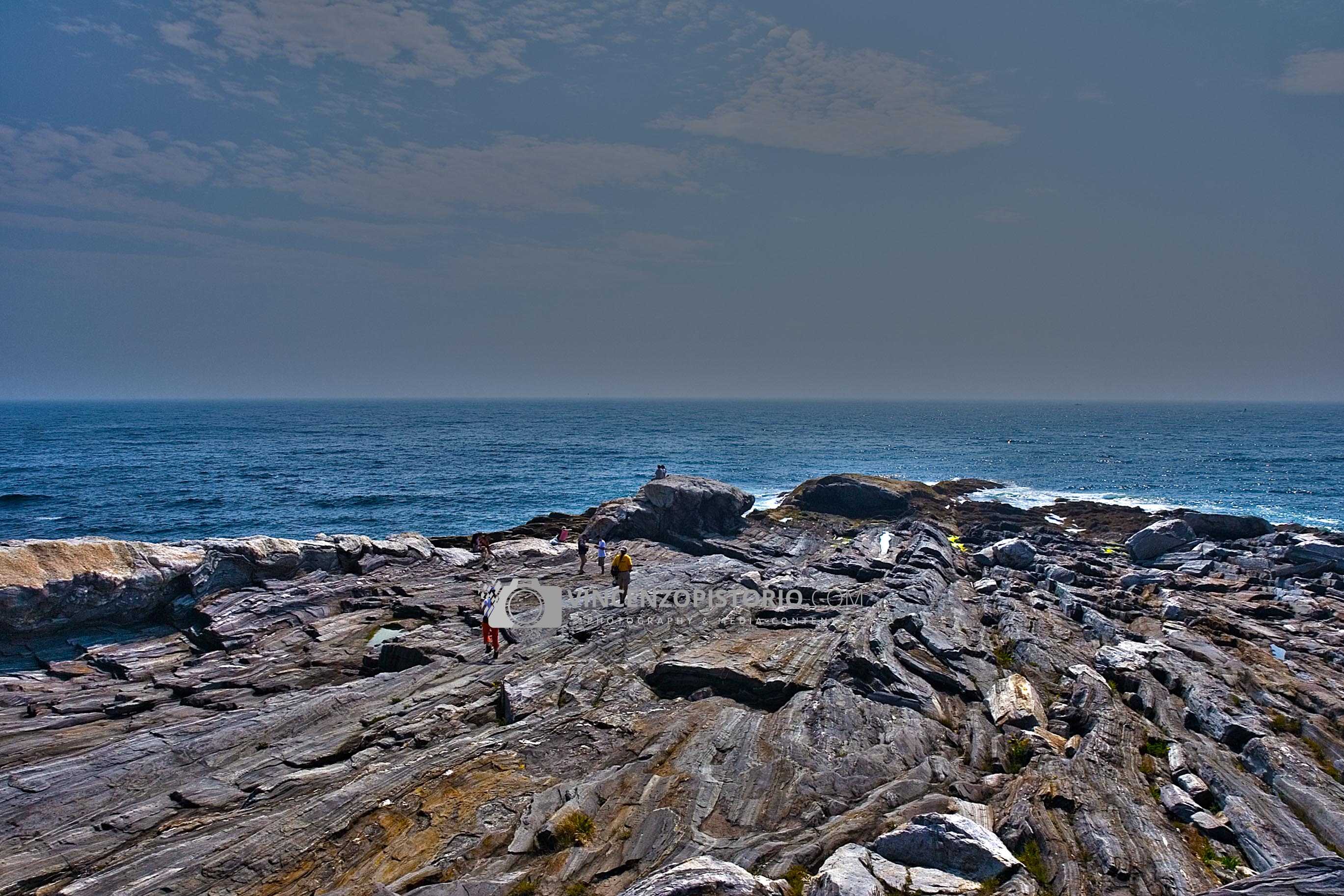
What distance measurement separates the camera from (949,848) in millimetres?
10570

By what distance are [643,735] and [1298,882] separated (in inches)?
467

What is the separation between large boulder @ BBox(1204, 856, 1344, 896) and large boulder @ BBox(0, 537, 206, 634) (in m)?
31.4

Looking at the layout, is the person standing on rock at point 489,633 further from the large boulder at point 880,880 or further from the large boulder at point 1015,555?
the large boulder at point 1015,555

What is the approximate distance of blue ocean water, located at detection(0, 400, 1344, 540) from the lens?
57.6 m

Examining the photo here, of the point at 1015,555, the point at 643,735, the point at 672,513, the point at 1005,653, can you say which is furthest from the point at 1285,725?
the point at 672,513

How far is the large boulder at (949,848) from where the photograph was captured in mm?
10344

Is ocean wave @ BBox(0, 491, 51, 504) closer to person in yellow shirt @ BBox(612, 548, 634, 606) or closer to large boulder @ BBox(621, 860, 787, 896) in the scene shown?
person in yellow shirt @ BBox(612, 548, 634, 606)

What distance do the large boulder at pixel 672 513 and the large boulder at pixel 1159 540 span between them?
27363 millimetres

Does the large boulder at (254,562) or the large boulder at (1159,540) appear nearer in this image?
the large boulder at (254,562)

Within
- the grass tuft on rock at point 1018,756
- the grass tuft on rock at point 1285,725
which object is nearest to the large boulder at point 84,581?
the grass tuft on rock at point 1018,756

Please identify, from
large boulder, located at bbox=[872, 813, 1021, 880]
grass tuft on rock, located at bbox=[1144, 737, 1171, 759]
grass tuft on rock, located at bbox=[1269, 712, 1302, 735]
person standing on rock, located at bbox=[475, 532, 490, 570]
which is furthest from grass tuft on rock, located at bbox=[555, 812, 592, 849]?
grass tuft on rock, located at bbox=[1269, 712, 1302, 735]

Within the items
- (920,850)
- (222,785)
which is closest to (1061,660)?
(920,850)

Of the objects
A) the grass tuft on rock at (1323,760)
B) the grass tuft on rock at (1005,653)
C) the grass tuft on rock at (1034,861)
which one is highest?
the grass tuft on rock at (1034,861)

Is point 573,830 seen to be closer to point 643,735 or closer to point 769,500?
point 643,735
